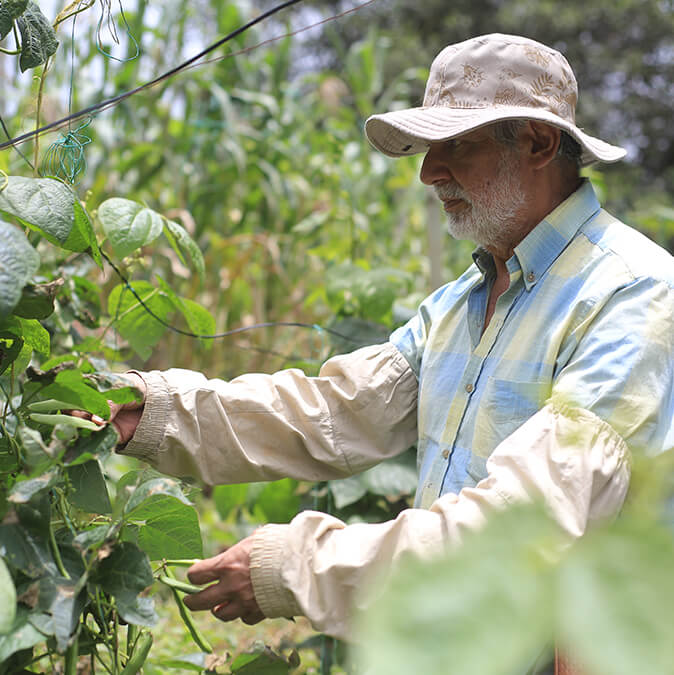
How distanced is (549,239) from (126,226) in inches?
25.1

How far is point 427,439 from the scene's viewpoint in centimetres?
144

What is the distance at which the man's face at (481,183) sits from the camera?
1.40 metres

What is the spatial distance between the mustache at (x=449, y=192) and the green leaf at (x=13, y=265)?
829 mm

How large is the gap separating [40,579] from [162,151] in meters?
2.84

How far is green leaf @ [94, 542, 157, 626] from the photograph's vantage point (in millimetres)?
873

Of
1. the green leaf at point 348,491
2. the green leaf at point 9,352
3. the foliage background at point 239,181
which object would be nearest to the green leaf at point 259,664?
the green leaf at point 9,352

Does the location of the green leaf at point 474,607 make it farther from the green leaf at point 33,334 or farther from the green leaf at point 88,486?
the green leaf at point 33,334

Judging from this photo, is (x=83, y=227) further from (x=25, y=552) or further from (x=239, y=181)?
(x=239, y=181)

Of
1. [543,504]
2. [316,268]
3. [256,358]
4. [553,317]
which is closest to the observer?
[543,504]

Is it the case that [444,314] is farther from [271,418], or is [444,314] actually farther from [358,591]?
[358,591]

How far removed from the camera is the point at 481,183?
1.40 m

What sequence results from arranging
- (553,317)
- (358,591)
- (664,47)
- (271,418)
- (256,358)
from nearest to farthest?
1. (358,591)
2. (553,317)
3. (271,418)
4. (256,358)
5. (664,47)

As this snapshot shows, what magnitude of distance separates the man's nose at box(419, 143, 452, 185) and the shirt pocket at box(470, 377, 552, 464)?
0.34m

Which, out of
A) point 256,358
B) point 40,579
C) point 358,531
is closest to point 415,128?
point 358,531
